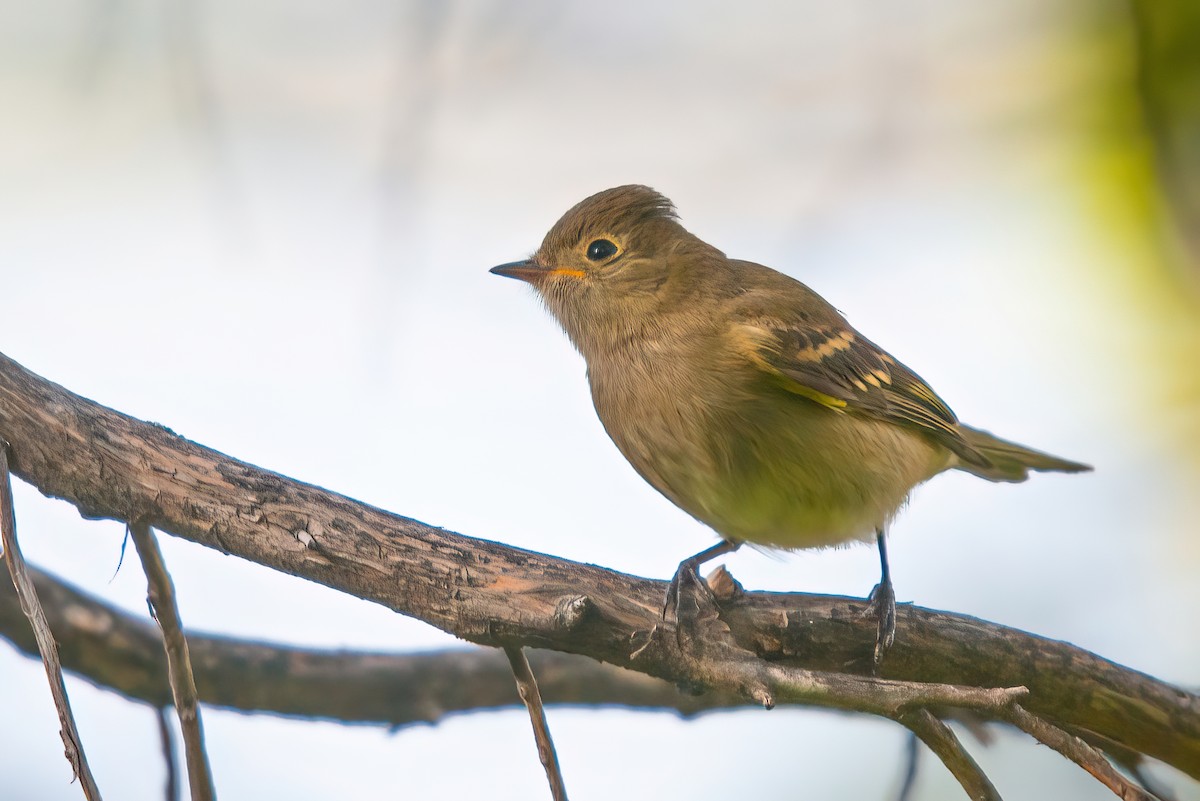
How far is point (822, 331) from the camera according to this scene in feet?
14.6

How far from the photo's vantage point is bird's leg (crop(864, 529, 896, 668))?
358cm

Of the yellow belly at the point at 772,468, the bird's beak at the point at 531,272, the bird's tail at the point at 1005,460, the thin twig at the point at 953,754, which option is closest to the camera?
the thin twig at the point at 953,754

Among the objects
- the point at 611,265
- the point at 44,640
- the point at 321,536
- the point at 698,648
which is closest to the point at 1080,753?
the point at 698,648

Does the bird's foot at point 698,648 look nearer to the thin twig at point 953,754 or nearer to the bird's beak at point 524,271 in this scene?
the thin twig at point 953,754

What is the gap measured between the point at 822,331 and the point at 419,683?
218 centimetres

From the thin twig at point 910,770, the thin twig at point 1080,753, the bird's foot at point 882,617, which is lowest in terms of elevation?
the thin twig at point 1080,753

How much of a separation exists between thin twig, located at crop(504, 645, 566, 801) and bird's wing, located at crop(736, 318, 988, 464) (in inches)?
67.4

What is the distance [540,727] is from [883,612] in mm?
1610

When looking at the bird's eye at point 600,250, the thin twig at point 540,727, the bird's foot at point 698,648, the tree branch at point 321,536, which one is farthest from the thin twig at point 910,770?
the bird's eye at point 600,250

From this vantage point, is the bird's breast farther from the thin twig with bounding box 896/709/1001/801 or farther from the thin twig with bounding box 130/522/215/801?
the thin twig with bounding box 130/522/215/801

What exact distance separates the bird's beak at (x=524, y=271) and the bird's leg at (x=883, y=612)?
185cm

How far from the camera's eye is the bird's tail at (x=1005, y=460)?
15.8 ft

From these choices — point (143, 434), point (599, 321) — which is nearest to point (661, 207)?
point (599, 321)

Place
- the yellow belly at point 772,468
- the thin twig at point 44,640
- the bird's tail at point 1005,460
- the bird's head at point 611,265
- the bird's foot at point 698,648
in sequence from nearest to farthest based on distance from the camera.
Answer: the thin twig at point 44,640, the bird's foot at point 698,648, the yellow belly at point 772,468, the bird's head at point 611,265, the bird's tail at point 1005,460
